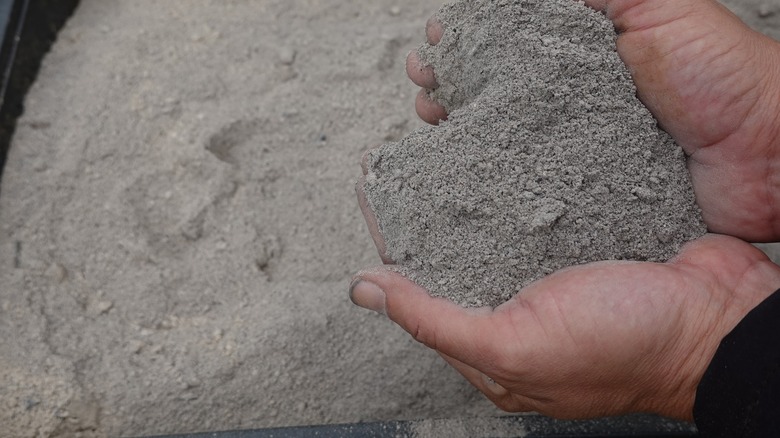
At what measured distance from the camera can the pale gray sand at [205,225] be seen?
1.41 m

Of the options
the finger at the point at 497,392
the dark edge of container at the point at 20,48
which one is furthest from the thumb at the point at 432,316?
the dark edge of container at the point at 20,48

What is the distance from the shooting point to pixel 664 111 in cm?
118

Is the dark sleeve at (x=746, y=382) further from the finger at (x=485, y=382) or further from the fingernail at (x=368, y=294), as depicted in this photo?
the fingernail at (x=368, y=294)

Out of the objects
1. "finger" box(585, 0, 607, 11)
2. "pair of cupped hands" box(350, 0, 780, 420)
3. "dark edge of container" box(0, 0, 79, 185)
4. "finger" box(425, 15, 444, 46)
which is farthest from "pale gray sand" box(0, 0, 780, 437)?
"finger" box(585, 0, 607, 11)

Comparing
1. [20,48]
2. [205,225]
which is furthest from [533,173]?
[20,48]

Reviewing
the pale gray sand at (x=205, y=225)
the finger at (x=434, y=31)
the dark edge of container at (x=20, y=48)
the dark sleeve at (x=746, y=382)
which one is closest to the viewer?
the dark sleeve at (x=746, y=382)

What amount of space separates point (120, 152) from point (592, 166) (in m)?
1.18

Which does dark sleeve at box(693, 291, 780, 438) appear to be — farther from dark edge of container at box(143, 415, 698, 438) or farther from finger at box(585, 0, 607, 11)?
finger at box(585, 0, 607, 11)

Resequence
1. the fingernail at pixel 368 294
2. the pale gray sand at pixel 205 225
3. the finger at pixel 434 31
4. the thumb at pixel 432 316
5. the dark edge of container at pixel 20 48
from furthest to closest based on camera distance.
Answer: the dark edge of container at pixel 20 48, the pale gray sand at pixel 205 225, the finger at pixel 434 31, the fingernail at pixel 368 294, the thumb at pixel 432 316

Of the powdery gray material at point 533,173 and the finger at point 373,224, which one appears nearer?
the powdery gray material at point 533,173

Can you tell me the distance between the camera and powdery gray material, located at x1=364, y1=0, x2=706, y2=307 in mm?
1075

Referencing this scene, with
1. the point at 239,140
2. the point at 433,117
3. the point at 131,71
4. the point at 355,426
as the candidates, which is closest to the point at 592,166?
the point at 433,117

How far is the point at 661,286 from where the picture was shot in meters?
1.04

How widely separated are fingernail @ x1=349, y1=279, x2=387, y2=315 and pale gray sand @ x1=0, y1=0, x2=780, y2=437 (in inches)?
12.7
